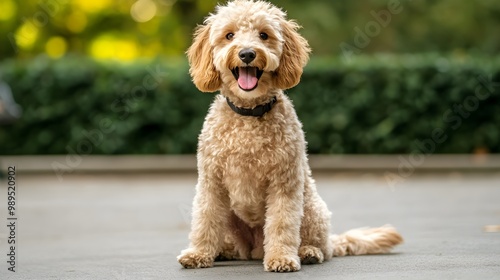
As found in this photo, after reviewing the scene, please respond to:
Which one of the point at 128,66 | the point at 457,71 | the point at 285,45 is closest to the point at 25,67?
the point at 128,66

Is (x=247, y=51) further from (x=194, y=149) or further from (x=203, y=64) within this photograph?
(x=194, y=149)

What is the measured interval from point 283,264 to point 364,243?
1294 millimetres

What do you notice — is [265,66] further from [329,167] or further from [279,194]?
[329,167]

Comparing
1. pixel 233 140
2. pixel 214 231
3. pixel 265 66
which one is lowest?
pixel 214 231

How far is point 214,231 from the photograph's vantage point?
19.5 ft

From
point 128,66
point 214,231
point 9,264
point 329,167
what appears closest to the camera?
point 214,231

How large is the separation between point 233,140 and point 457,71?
12828 mm

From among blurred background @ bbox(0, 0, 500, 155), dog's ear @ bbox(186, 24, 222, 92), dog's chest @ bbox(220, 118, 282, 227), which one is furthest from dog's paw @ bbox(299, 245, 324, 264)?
blurred background @ bbox(0, 0, 500, 155)

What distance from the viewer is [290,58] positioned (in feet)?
19.7

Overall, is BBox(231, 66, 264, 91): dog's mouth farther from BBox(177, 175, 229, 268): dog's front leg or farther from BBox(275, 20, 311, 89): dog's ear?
BBox(177, 175, 229, 268): dog's front leg

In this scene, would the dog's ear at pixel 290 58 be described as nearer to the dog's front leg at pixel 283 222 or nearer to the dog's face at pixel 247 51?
the dog's face at pixel 247 51

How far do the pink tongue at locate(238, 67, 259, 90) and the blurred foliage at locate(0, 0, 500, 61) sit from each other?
20625 mm

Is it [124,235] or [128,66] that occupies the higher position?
[128,66]

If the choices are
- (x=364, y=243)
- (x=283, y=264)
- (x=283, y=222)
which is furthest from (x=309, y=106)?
(x=283, y=264)
